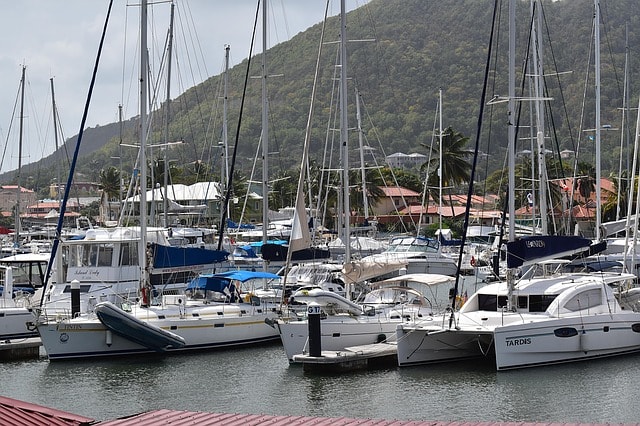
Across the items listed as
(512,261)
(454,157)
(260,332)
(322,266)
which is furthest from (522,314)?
(454,157)

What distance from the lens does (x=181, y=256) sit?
39.5 meters

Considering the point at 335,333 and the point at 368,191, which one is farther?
the point at 368,191

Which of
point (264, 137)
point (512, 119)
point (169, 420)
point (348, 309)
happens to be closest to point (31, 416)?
point (169, 420)

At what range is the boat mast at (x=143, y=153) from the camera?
123 feet

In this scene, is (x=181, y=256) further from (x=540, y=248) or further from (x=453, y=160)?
(x=453, y=160)

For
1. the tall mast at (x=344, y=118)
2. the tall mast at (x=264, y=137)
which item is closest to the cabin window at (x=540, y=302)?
the tall mast at (x=344, y=118)

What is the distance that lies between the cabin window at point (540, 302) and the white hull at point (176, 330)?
32.3 ft

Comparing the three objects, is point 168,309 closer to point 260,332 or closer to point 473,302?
point 260,332

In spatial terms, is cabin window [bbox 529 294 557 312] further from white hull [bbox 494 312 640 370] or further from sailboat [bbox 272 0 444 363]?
sailboat [bbox 272 0 444 363]

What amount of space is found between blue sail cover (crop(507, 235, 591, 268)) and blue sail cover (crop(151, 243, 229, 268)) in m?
12.4

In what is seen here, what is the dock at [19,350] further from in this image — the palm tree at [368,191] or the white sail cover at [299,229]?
the palm tree at [368,191]

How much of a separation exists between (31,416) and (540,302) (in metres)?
19.8

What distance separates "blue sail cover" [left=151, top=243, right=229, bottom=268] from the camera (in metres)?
38.8

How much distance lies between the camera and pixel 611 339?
32.6 meters
